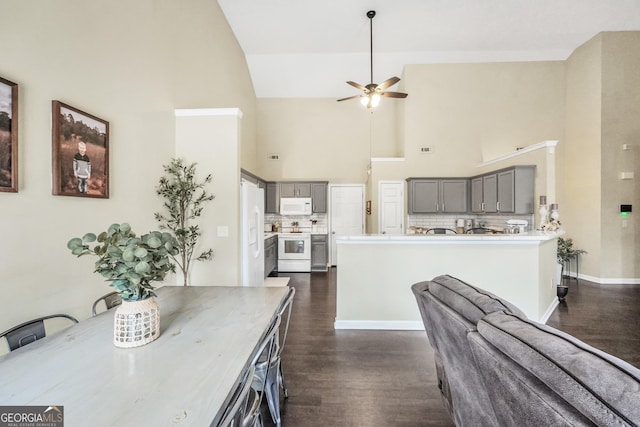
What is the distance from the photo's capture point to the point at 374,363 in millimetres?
2416

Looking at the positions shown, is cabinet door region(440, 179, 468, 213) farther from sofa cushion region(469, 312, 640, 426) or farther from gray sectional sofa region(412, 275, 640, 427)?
sofa cushion region(469, 312, 640, 426)

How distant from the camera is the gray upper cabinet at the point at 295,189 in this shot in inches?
264

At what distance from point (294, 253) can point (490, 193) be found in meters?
4.32

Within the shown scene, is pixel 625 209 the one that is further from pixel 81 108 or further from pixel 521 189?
pixel 81 108

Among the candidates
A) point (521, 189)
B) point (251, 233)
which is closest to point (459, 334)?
point (251, 233)

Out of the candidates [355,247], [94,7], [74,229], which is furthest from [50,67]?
[355,247]

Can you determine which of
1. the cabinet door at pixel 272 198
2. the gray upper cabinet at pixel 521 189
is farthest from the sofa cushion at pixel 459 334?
the cabinet door at pixel 272 198

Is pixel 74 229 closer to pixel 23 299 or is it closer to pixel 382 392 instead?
pixel 23 299

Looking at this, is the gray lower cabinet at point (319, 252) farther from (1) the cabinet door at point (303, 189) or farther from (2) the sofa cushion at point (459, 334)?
(2) the sofa cushion at point (459, 334)

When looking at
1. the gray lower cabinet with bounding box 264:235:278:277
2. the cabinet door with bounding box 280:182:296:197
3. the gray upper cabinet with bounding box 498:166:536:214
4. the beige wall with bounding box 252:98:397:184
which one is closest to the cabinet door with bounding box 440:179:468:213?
the gray upper cabinet with bounding box 498:166:536:214

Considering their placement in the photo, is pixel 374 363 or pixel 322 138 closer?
pixel 374 363

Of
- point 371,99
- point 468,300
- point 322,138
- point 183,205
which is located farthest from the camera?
point 322,138

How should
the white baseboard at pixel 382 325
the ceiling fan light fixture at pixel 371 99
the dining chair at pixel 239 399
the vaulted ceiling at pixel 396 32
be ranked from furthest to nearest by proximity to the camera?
the vaulted ceiling at pixel 396 32 < the ceiling fan light fixture at pixel 371 99 < the white baseboard at pixel 382 325 < the dining chair at pixel 239 399

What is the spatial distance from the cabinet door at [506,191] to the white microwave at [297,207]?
13.1 ft
